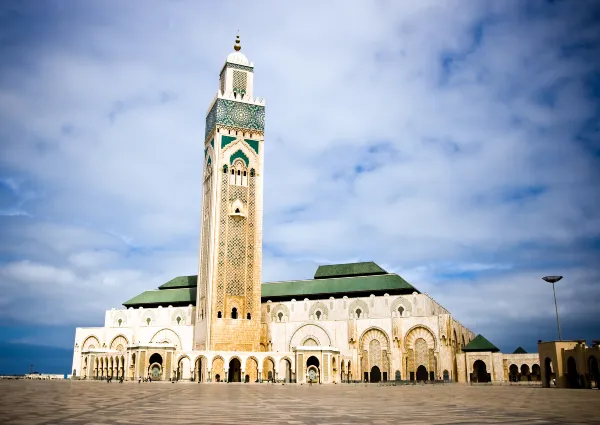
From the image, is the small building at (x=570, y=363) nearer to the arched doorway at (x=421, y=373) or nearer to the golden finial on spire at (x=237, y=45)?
the arched doorway at (x=421, y=373)

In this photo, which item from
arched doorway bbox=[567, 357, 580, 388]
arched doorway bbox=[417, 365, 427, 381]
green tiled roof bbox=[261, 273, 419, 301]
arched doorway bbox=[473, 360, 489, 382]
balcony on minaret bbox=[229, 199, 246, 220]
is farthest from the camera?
green tiled roof bbox=[261, 273, 419, 301]

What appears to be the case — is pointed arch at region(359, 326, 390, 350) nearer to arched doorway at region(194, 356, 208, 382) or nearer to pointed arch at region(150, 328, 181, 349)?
arched doorway at region(194, 356, 208, 382)

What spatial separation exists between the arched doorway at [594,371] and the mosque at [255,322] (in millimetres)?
13482

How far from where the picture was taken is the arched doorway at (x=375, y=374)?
4381 cm

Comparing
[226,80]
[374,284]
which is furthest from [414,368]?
[226,80]

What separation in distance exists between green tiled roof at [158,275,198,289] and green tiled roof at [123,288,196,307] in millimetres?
997

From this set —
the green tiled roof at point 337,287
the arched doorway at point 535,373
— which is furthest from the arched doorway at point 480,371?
the arched doorway at point 535,373

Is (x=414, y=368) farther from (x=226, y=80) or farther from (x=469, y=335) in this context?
(x=226, y=80)

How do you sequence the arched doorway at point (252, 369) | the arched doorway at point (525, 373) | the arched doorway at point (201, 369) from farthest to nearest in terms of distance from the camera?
the arched doorway at point (525, 373)
the arched doorway at point (252, 369)
the arched doorway at point (201, 369)

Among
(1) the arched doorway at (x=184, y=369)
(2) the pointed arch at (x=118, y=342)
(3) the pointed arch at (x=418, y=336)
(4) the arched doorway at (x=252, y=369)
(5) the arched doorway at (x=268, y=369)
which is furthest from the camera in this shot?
(2) the pointed arch at (x=118, y=342)

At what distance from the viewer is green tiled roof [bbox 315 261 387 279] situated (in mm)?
50297

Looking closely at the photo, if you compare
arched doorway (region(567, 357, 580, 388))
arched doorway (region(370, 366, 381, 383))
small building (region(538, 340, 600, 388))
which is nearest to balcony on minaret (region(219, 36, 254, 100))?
arched doorway (region(370, 366, 381, 383))

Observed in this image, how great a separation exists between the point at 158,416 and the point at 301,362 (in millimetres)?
31006

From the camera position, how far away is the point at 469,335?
174 feet
